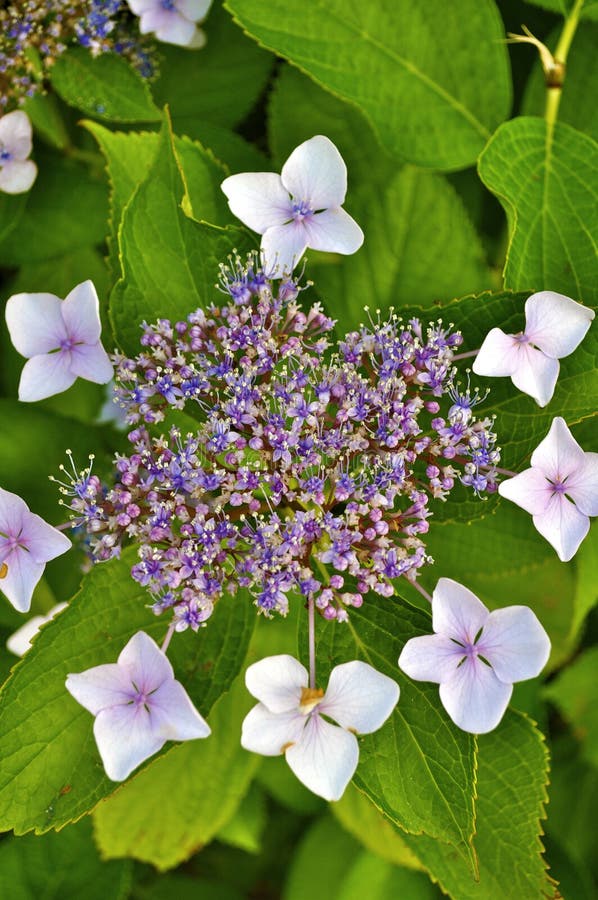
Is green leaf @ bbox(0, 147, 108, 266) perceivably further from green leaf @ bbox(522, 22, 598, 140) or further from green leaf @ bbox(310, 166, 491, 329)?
green leaf @ bbox(522, 22, 598, 140)

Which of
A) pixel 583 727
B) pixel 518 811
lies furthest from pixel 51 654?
pixel 583 727

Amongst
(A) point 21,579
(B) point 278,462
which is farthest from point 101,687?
(B) point 278,462

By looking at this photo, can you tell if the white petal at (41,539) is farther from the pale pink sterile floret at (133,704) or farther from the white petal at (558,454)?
the white petal at (558,454)

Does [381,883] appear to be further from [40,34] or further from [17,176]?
[40,34]

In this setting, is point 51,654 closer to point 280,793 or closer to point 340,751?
point 340,751

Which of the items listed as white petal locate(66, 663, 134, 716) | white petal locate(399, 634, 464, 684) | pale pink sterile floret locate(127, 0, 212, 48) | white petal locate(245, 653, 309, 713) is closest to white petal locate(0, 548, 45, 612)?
white petal locate(66, 663, 134, 716)

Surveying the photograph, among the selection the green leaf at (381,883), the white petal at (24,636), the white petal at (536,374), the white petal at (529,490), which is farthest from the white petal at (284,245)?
the green leaf at (381,883)
